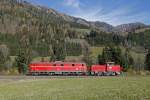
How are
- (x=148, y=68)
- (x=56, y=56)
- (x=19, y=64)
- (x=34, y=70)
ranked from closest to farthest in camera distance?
(x=34, y=70)
(x=19, y=64)
(x=148, y=68)
(x=56, y=56)

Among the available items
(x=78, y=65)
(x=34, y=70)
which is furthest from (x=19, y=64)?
(x=78, y=65)

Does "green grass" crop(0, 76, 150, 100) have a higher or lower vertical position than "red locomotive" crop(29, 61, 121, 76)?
higher

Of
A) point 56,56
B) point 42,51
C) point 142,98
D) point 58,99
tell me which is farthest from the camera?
point 42,51

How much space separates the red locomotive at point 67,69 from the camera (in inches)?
3238

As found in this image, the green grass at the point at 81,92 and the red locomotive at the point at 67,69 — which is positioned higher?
the green grass at the point at 81,92

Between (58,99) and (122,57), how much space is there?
8911cm

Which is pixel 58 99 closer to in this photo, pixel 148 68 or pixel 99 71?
pixel 99 71

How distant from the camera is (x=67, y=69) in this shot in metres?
82.9

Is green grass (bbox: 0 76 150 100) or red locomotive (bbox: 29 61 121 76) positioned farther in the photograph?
red locomotive (bbox: 29 61 121 76)

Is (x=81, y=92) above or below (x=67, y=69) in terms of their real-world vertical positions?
above

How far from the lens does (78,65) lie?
3275 inches

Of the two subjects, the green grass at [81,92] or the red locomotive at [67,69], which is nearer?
the green grass at [81,92]

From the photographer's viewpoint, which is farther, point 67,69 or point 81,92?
point 67,69

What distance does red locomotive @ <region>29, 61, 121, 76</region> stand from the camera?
8225cm
